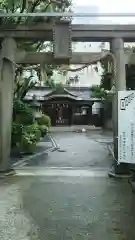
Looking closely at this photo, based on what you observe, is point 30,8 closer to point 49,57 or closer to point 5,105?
point 49,57

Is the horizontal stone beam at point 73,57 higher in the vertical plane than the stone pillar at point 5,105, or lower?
higher

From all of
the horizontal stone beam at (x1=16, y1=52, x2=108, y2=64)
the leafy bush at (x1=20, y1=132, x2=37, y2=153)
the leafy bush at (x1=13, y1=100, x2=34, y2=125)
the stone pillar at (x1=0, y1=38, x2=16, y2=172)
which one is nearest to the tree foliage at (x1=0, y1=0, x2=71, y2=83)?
the horizontal stone beam at (x1=16, y1=52, x2=108, y2=64)

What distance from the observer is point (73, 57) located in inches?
386

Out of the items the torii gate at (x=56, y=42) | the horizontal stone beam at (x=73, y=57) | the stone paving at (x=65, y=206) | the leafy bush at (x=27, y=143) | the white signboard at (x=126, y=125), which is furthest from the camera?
the leafy bush at (x=27, y=143)

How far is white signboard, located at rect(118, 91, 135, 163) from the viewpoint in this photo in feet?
26.6

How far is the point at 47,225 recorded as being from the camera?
5.66 meters

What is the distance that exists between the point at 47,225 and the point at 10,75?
553 cm

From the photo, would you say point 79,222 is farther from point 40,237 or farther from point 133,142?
point 133,142

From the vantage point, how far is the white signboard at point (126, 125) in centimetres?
811

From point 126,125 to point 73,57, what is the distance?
9.23ft

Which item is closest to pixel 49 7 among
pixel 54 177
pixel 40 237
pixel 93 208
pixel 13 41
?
pixel 13 41

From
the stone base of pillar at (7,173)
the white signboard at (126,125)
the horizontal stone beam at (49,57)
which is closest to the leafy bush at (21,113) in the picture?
the stone base of pillar at (7,173)

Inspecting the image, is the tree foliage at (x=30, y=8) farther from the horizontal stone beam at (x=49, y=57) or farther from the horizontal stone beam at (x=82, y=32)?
the horizontal stone beam at (x=49, y=57)

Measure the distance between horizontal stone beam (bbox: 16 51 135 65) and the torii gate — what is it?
0.11m
